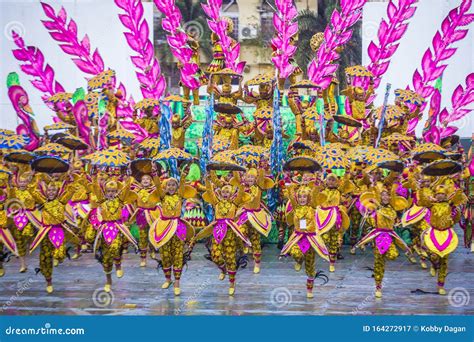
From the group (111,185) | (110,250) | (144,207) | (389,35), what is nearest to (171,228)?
(110,250)

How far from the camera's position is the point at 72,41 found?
467 inches

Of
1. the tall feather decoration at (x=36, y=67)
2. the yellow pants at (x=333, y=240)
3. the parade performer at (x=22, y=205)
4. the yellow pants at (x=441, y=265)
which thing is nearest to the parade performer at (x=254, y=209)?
the yellow pants at (x=333, y=240)

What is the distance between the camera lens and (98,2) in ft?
42.2

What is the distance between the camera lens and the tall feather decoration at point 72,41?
11742 millimetres

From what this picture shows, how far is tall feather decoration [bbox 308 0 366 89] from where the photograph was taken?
11812 mm

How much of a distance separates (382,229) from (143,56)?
627cm

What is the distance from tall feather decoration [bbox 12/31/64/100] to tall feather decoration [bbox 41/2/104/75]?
0.53 meters

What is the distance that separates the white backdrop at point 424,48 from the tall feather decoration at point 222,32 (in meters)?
3.08

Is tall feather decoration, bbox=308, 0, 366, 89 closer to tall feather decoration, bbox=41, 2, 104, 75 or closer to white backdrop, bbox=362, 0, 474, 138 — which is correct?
white backdrop, bbox=362, 0, 474, 138

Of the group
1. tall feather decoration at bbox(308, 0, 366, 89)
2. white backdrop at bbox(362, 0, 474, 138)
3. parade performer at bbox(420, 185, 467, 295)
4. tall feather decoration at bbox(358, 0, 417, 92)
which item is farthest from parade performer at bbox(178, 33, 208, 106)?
parade performer at bbox(420, 185, 467, 295)

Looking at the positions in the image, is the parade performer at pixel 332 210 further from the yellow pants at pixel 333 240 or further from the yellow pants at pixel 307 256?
the yellow pants at pixel 307 256

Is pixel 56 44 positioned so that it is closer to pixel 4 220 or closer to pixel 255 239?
pixel 4 220

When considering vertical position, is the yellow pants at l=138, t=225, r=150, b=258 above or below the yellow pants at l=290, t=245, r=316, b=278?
below

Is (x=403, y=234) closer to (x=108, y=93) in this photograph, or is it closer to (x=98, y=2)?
(x=108, y=93)
